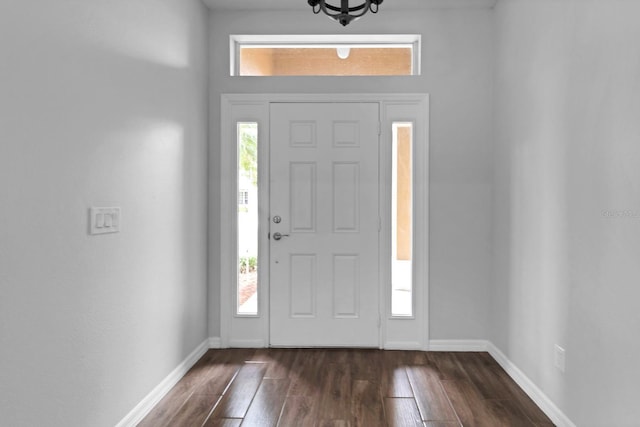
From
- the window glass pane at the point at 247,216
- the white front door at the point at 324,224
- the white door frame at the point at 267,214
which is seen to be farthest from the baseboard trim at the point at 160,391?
the white front door at the point at 324,224

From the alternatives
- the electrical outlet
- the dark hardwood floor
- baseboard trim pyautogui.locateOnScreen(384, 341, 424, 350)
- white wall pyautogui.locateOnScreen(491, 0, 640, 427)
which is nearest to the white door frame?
baseboard trim pyautogui.locateOnScreen(384, 341, 424, 350)

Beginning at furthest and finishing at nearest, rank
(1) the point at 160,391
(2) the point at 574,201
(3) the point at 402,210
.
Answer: (3) the point at 402,210
(1) the point at 160,391
(2) the point at 574,201

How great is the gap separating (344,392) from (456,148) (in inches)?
79.6

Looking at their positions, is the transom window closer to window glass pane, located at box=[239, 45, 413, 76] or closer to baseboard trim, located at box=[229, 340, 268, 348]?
window glass pane, located at box=[239, 45, 413, 76]

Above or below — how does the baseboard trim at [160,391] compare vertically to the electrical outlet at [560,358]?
below

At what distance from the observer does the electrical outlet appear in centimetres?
229

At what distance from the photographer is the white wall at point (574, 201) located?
1.81 meters

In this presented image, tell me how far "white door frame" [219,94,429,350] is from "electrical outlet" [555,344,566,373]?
117 cm

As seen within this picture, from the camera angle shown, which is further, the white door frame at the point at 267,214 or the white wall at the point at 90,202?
the white door frame at the point at 267,214

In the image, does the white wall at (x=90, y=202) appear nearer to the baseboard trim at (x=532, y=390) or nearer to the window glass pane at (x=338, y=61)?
the window glass pane at (x=338, y=61)

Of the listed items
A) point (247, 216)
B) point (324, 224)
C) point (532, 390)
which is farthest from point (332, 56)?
point (532, 390)

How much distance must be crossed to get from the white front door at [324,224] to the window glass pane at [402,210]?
0.49 feet

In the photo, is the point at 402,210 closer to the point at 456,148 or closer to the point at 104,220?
the point at 456,148

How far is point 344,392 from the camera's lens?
267 centimetres
